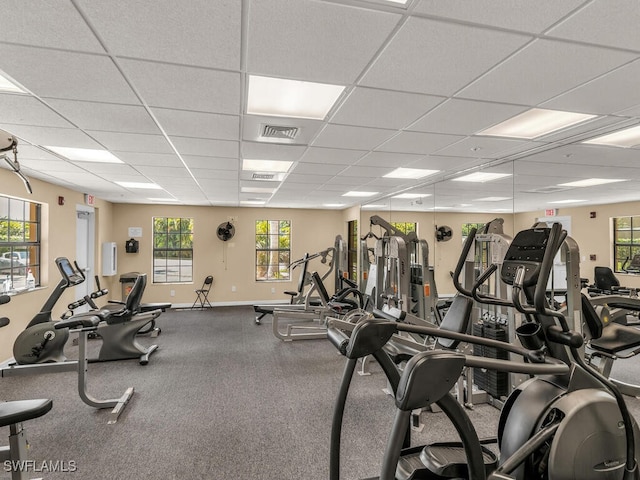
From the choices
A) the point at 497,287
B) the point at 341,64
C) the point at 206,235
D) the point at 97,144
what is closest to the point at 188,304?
the point at 206,235

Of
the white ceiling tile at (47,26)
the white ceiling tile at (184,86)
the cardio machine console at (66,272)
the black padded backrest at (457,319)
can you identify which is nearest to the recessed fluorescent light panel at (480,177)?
the black padded backrest at (457,319)

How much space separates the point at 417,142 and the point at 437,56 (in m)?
1.53

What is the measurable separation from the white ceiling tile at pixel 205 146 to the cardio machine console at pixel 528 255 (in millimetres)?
2507

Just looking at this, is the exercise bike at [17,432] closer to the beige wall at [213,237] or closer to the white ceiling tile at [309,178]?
the beige wall at [213,237]

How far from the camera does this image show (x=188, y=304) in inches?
331

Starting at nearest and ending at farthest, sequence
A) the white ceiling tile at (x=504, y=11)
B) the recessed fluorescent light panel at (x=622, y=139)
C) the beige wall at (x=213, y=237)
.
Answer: the white ceiling tile at (x=504, y=11) < the recessed fluorescent light panel at (x=622, y=139) < the beige wall at (x=213, y=237)

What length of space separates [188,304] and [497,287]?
709 centimetres

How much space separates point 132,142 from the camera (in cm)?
321

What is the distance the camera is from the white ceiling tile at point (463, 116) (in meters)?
2.35

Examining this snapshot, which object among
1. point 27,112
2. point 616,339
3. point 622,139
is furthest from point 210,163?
point 616,339

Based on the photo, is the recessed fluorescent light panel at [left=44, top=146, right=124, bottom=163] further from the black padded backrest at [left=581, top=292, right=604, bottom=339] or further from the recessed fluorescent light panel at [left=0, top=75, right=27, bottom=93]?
the black padded backrest at [left=581, top=292, right=604, bottom=339]

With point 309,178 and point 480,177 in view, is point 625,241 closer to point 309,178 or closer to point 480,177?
point 480,177

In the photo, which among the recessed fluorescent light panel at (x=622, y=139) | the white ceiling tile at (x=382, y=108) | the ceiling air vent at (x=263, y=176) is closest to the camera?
the white ceiling tile at (x=382, y=108)

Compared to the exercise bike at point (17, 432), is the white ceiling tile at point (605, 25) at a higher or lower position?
higher
